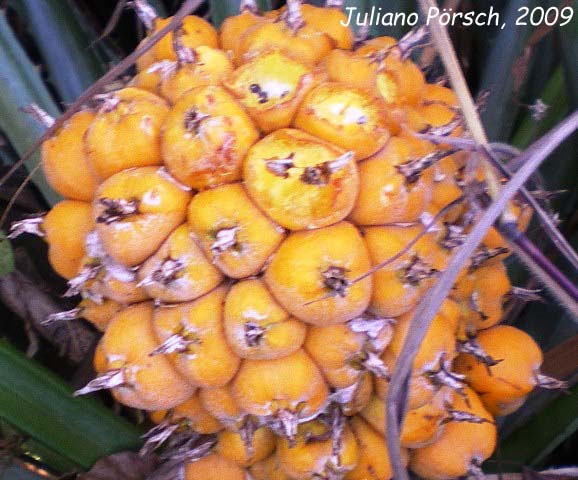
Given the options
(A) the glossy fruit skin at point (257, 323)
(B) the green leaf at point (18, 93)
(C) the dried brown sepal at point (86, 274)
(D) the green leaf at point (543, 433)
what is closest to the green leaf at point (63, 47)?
(B) the green leaf at point (18, 93)

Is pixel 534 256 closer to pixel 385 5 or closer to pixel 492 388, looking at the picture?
pixel 492 388

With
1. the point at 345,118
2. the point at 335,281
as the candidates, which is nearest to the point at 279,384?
the point at 335,281

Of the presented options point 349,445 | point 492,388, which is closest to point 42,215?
point 349,445

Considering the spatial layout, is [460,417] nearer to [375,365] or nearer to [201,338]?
[375,365]

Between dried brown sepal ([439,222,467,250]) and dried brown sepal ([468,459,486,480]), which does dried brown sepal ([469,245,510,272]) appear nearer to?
dried brown sepal ([439,222,467,250])

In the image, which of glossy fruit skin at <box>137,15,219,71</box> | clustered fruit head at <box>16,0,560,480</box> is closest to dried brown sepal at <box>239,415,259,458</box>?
clustered fruit head at <box>16,0,560,480</box>

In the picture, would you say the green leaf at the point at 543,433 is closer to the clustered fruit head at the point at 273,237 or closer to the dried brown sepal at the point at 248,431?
the clustered fruit head at the point at 273,237

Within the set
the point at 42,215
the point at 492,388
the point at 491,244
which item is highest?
the point at 42,215
